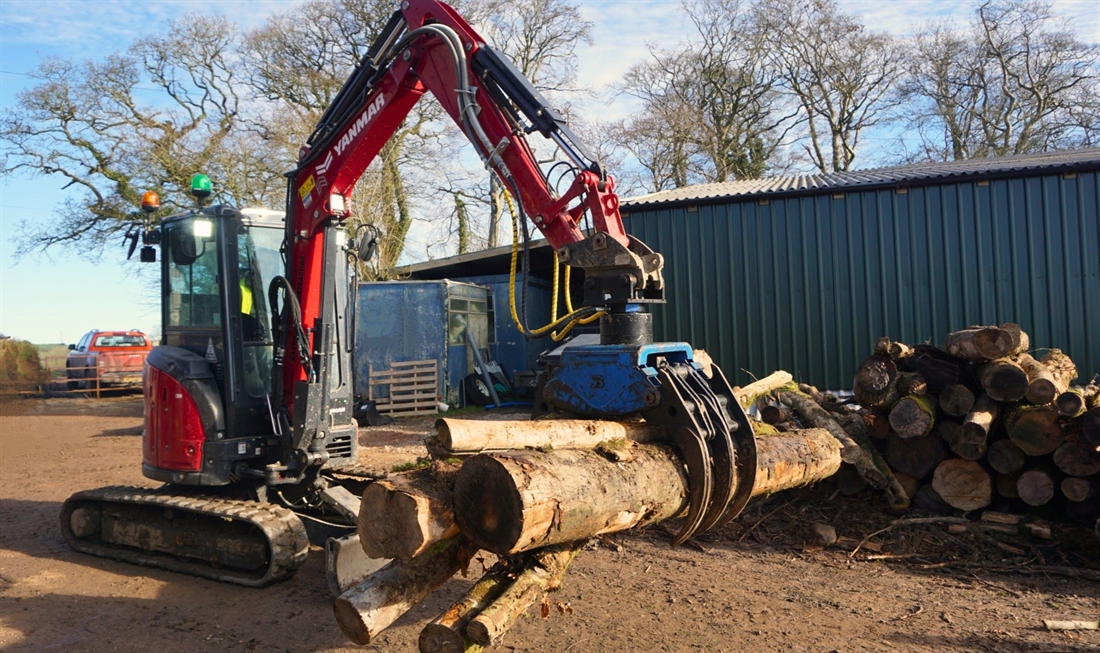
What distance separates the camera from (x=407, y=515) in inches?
129

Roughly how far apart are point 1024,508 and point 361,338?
12901 mm

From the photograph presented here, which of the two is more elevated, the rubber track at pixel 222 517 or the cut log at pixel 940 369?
the cut log at pixel 940 369

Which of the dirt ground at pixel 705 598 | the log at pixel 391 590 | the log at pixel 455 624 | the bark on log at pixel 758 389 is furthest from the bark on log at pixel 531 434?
the bark on log at pixel 758 389

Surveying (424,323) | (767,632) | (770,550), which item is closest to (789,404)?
(770,550)

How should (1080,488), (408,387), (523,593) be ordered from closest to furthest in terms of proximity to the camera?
(523,593), (1080,488), (408,387)

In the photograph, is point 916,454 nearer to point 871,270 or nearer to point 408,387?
point 871,270

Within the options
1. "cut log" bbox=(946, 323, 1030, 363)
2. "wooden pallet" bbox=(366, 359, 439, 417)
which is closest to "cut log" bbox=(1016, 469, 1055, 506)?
"cut log" bbox=(946, 323, 1030, 363)

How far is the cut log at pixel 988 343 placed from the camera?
6.65 metres

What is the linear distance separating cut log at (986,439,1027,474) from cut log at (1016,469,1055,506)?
10cm

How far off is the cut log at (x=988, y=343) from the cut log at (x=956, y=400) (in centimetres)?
28

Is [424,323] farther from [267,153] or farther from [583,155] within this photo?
[583,155]

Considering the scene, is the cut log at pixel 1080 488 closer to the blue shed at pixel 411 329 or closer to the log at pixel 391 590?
the log at pixel 391 590

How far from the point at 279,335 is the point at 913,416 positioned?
514 cm

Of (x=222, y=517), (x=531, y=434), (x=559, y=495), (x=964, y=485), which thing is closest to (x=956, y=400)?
(x=964, y=485)
